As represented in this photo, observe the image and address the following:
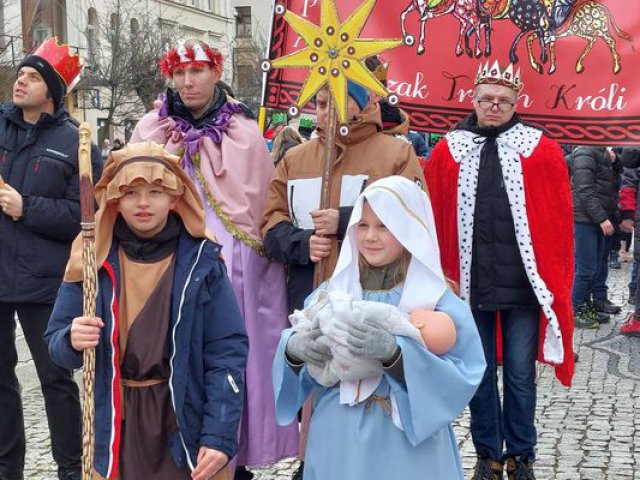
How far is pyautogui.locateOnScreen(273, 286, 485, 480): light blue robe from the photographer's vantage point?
127 inches

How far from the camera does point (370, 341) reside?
10.3ft

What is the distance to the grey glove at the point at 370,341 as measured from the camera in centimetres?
313

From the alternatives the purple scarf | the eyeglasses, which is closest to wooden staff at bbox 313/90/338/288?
the purple scarf

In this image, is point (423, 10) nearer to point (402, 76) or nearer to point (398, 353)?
point (402, 76)

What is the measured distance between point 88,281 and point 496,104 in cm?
238

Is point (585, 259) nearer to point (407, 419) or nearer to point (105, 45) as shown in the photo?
point (407, 419)

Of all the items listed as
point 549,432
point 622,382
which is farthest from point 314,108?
point 622,382

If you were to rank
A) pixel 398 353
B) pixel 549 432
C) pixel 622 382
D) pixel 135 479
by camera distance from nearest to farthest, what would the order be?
pixel 398 353, pixel 135 479, pixel 549 432, pixel 622 382

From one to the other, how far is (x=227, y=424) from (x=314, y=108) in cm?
226

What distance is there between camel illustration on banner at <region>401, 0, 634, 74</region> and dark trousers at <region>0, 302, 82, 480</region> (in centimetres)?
241

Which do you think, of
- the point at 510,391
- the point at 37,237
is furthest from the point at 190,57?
the point at 510,391

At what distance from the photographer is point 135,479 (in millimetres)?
3510

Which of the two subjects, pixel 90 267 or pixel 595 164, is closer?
pixel 90 267

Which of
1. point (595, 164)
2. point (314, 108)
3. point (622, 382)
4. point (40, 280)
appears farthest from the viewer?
point (595, 164)
